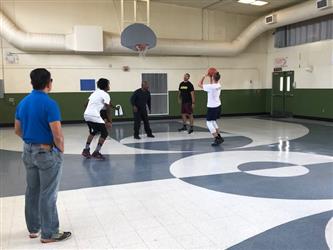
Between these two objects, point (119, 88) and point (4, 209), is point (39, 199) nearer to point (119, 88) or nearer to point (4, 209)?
point (4, 209)

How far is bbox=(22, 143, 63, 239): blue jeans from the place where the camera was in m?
2.88

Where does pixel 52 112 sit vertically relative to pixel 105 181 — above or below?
above

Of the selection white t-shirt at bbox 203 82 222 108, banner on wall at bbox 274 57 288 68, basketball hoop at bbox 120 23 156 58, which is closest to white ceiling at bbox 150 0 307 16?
banner on wall at bbox 274 57 288 68

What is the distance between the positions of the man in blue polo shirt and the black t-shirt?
7026mm

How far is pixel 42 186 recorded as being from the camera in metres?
2.94

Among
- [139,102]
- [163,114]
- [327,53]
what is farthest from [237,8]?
[139,102]

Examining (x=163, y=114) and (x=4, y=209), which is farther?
(x=163, y=114)

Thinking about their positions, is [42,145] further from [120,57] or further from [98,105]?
[120,57]

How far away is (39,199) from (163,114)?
11.0 meters

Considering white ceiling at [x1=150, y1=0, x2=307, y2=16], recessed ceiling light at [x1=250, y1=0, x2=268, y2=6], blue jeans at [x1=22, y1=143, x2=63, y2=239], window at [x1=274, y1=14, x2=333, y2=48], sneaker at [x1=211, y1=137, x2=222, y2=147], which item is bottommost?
sneaker at [x1=211, y1=137, x2=222, y2=147]

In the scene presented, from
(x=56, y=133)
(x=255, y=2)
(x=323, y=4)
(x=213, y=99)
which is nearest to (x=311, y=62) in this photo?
(x=323, y=4)

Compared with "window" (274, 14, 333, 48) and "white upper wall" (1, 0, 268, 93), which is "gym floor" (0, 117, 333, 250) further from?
"window" (274, 14, 333, 48)

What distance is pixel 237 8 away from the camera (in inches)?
544

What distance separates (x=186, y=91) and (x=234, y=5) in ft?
17.8
